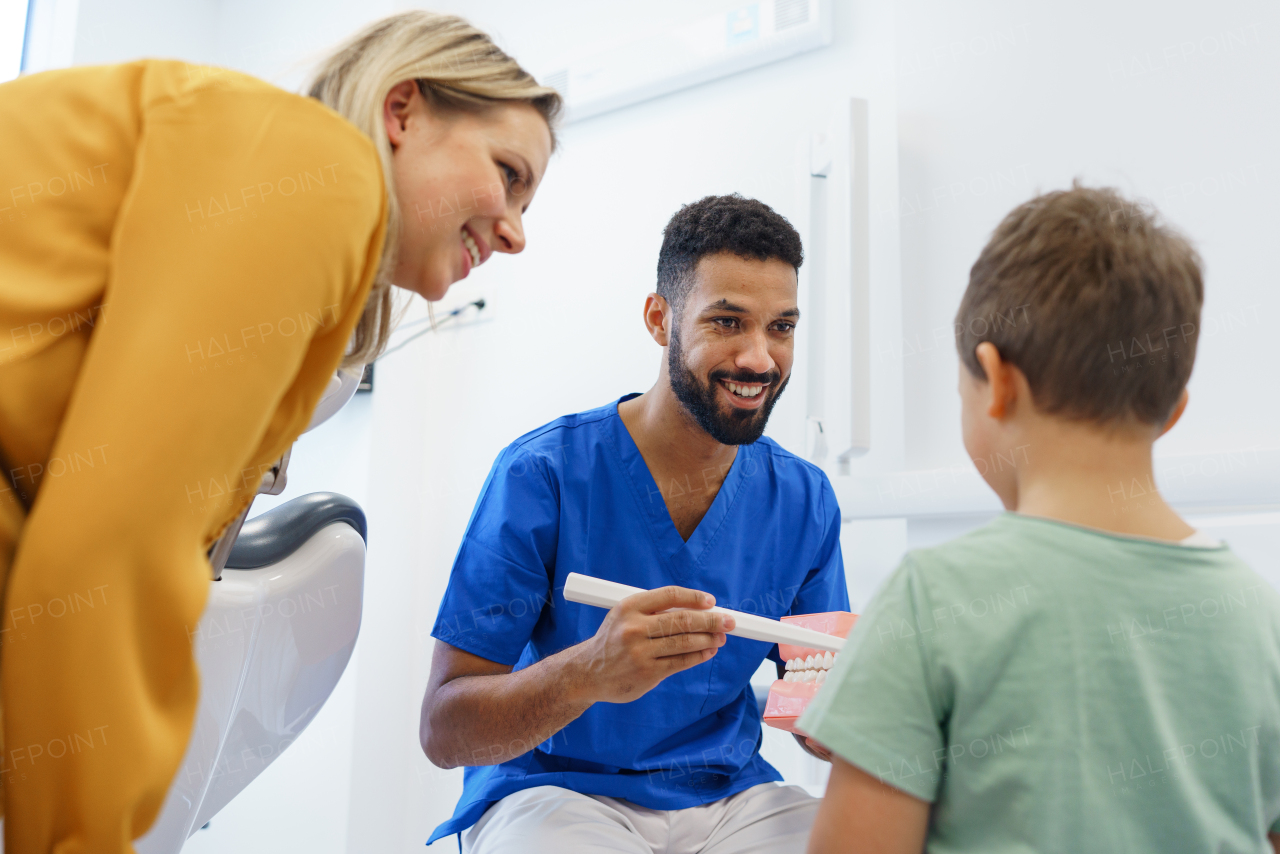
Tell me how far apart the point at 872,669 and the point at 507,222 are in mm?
536

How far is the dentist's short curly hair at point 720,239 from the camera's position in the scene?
134 centimetres

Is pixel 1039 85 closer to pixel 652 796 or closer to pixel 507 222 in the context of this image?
pixel 507 222

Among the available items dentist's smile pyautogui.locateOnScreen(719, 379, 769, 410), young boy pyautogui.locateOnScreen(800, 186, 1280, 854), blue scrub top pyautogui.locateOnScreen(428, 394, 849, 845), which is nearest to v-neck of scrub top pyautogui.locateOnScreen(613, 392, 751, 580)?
blue scrub top pyautogui.locateOnScreen(428, 394, 849, 845)

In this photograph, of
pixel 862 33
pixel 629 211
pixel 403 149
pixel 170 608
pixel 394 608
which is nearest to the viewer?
pixel 170 608

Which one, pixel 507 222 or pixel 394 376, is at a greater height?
pixel 507 222

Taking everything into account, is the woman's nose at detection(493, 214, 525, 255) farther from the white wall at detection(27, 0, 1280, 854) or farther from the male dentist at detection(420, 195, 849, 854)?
the white wall at detection(27, 0, 1280, 854)

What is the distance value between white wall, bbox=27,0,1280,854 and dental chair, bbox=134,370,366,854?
908 millimetres

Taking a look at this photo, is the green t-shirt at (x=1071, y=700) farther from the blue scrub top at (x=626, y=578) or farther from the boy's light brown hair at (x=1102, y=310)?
the blue scrub top at (x=626, y=578)

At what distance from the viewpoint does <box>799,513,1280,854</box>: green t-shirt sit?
0.57m

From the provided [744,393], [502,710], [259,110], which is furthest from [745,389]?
[259,110]

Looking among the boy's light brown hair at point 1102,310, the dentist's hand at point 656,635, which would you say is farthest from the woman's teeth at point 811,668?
the boy's light brown hair at point 1102,310

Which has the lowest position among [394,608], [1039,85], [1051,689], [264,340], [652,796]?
[394,608]

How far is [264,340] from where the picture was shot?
59 cm

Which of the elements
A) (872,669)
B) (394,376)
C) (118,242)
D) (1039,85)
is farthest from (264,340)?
(394,376)
